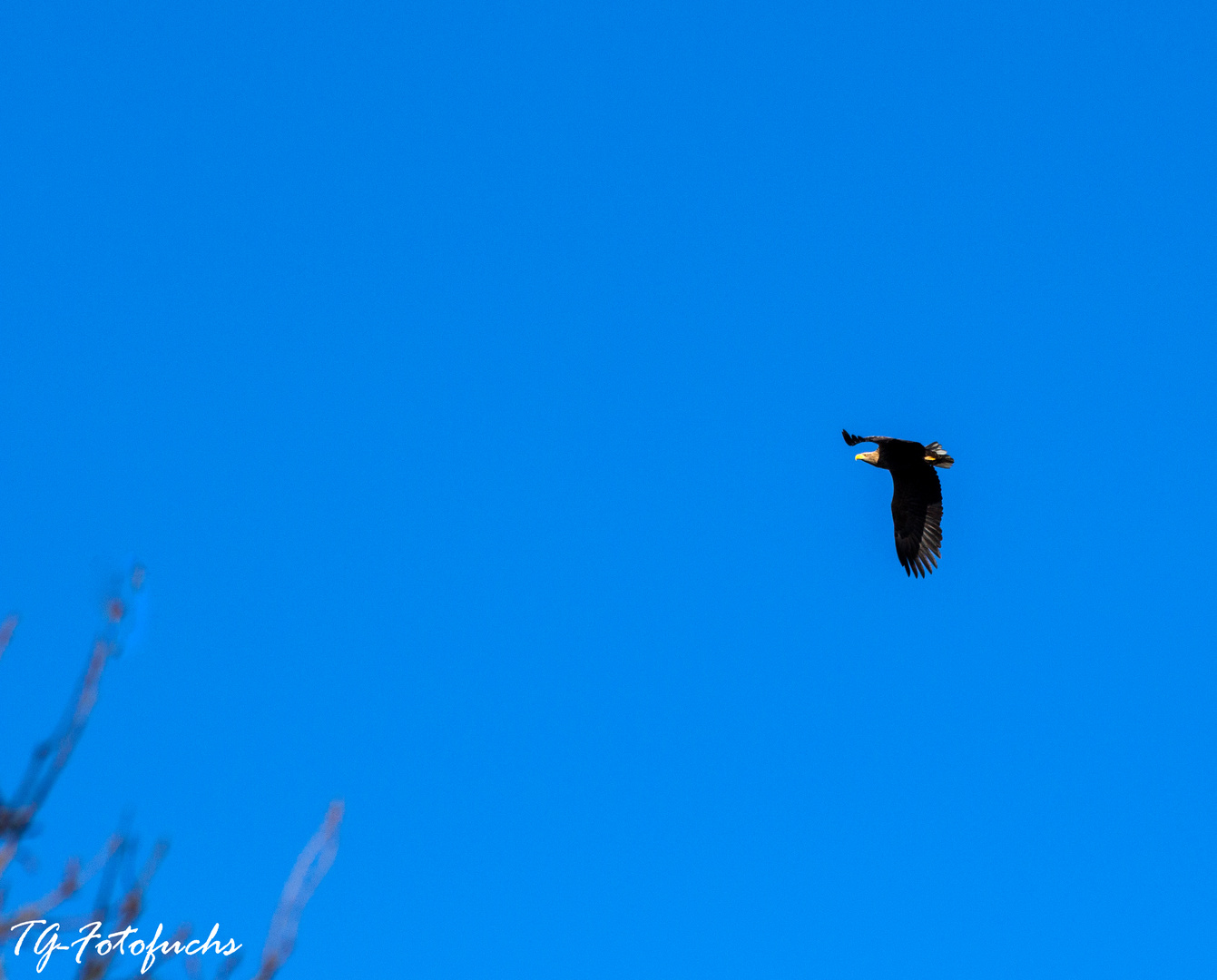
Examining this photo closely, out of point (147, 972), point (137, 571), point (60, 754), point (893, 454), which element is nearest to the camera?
point (60, 754)

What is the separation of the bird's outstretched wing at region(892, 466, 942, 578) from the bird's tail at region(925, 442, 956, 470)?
94 centimetres

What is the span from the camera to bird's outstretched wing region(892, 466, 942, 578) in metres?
17.1

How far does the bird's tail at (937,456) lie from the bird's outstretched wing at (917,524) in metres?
0.94

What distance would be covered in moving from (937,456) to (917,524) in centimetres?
150

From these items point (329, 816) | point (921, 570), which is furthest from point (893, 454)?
point (329, 816)

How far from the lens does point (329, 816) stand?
291 centimetres

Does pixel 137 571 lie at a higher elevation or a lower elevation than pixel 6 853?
higher

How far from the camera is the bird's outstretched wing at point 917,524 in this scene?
17.1 meters

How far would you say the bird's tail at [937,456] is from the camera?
16.0 meters

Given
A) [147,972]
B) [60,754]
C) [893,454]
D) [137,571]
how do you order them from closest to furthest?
[60,754] → [137,571] → [147,972] → [893,454]

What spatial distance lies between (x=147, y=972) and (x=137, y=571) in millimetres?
1042

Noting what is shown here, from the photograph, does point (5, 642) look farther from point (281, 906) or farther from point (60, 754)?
point (281, 906)

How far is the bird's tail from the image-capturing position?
16.0 meters

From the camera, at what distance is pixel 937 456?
15984mm
